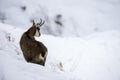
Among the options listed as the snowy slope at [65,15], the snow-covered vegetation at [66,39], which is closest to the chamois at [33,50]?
the snow-covered vegetation at [66,39]

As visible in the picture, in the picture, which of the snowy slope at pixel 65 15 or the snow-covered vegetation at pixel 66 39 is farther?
the snowy slope at pixel 65 15

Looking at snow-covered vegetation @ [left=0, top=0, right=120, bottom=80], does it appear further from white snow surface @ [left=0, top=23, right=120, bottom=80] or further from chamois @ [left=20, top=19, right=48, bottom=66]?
chamois @ [left=20, top=19, right=48, bottom=66]

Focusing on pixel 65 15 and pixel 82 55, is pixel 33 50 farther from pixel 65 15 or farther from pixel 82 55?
pixel 65 15

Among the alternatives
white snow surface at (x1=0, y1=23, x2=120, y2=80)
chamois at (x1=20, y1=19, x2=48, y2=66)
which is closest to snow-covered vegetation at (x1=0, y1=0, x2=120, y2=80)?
white snow surface at (x1=0, y1=23, x2=120, y2=80)

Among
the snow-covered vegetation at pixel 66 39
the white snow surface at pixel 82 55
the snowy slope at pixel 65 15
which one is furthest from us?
the snowy slope at pixel 65 15

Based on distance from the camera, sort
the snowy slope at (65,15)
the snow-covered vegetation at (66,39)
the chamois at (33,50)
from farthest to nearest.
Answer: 1. the snowy slope at (65,15)
2. the chamois at (33,50)
3. the snow-covered vegetation at (66,39)

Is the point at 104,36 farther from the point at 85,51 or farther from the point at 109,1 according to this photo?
the point at 109,1

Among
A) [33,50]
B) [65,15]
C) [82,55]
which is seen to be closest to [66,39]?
[82,55]

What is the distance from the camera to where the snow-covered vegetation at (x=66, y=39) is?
5.02 meters

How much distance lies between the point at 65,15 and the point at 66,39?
6.12 metres

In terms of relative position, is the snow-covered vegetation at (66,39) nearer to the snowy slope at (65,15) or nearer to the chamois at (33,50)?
the snowy slope at (65,15)

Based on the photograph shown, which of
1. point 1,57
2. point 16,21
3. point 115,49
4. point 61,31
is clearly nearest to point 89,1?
Answer: point 61,31

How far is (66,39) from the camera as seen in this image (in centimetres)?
1262

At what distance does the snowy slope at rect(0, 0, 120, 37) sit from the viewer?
56.6 feet
